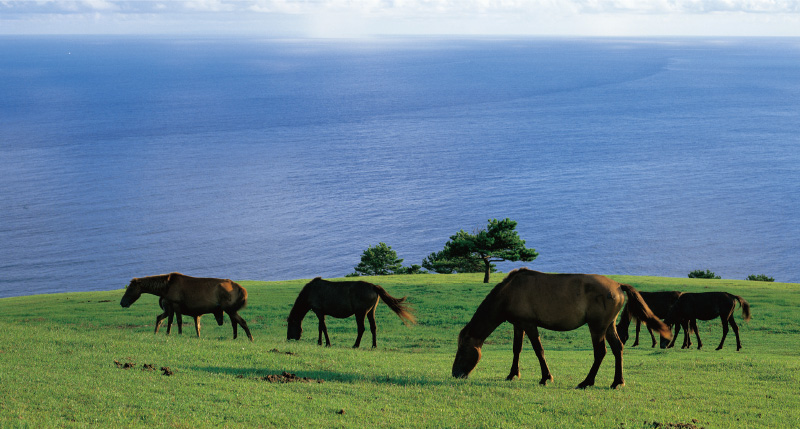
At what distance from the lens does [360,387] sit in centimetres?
1341

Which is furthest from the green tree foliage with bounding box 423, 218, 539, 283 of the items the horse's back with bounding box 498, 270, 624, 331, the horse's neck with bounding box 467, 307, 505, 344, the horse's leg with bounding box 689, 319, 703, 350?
the horse's back with bounding box 498, 270, 624, 331

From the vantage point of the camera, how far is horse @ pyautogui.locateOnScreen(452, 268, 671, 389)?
13500 mm

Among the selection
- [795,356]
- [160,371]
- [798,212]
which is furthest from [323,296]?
[798,212]

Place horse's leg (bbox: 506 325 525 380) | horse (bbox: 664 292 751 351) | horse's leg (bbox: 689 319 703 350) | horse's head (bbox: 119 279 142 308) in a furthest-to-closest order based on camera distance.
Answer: horse's leg (bbox: 689 319 703 350)
horse (bbox: 664 292 751 351)
horse's head (bbox: 119 279 142 308)
horse's leg (bbox: 506 325 525 380)

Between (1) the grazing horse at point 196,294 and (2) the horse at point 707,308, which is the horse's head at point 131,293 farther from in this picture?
(2) the horse at point 707,308

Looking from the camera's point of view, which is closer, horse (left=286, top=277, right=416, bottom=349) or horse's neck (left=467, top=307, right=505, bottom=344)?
horse's neck (left=467, top=307, right=505, bottom=344)

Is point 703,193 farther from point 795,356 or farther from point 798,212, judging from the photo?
point 795,356

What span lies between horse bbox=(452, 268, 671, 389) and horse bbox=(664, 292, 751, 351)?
11192 millimetres

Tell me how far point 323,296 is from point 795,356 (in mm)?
15613

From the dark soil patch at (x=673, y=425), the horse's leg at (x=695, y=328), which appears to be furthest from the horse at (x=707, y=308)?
the dark soil patch at (x=673, y=425)

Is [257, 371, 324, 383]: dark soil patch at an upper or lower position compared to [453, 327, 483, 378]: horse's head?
lower

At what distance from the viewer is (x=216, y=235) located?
10206 cm

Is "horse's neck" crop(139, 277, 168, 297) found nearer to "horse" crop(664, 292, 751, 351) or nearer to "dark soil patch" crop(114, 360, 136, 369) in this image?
"dark soil patch" crop(114, 360, 136, 369)

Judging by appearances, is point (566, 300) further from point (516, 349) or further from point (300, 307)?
point (300, 307)
